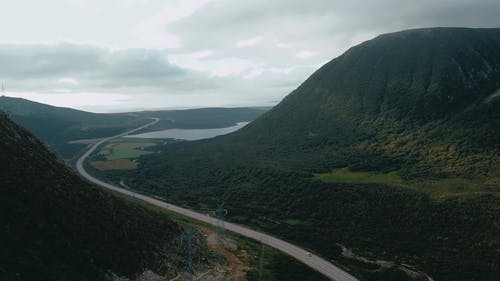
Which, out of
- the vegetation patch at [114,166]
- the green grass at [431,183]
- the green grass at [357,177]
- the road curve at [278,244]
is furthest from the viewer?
the vegetation patch at [114,166]

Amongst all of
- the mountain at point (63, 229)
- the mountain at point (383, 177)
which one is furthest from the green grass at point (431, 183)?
the mountain at point (63, 229)

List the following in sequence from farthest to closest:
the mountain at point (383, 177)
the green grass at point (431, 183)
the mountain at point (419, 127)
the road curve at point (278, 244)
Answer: the mountain at point (419, 127), the green grass at point (431, 183), the mountain at point (383, 177), the road curve at point (278, 244)

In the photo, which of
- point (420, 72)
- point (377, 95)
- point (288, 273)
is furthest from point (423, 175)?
point (420, 72)

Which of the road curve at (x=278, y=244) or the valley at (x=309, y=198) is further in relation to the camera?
the road curve at (x=278, y=244)

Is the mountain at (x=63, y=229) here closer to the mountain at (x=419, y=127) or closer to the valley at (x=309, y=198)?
the valley at (x=309, y=198)

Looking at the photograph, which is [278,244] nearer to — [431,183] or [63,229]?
[63,229]

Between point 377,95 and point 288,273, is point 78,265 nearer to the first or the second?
point 288,273
